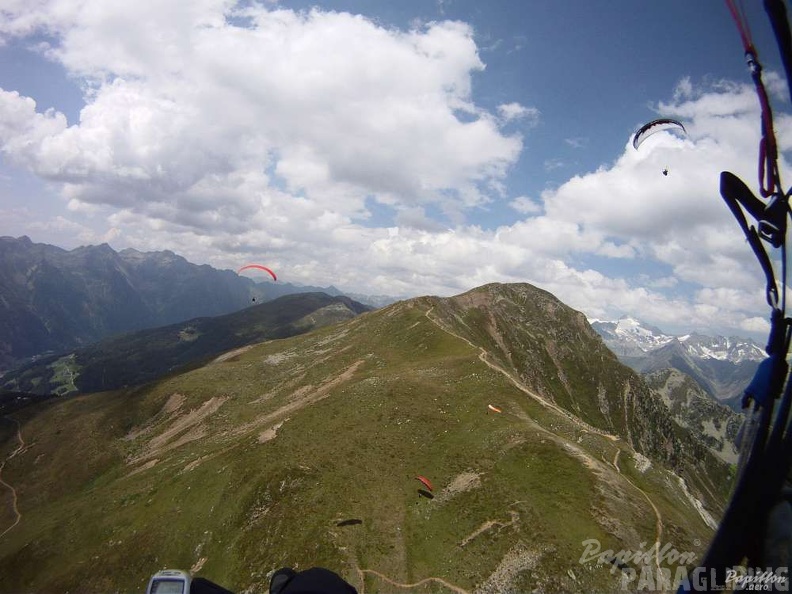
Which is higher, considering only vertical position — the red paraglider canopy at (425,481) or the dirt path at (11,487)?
the red paraglider canopy at (425,481)

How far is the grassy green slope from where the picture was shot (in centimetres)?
3491

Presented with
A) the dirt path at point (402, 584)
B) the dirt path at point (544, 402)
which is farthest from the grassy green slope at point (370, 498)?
the dirt path at point (544, 402)

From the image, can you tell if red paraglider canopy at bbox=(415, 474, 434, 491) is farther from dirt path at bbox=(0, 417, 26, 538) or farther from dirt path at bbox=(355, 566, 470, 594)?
dirt path at bbox=(0, 417, 26, 538)

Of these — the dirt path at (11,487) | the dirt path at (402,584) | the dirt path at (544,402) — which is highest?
the dirt path at (544,402)

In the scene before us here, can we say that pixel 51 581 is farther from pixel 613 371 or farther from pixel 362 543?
pixel 613 371

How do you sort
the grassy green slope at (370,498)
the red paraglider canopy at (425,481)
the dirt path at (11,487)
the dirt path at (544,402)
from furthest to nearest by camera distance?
the dirt path at (11,487), the dirt path at (544,402), the red paraglider canopy at (425,481), the grassy green slope at (370,498)

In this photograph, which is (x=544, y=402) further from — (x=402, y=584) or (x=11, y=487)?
(x=11, y=487)

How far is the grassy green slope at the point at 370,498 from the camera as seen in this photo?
34906 mm

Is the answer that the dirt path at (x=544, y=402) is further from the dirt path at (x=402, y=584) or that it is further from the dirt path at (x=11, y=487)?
the dirt path at (x=11, y=487)

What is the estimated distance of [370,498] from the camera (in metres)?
45.1

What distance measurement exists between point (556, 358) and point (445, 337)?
105 metres

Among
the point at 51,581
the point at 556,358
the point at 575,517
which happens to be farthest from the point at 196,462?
the point at 556,358

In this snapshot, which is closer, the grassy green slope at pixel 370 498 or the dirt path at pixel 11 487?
the grassy green slope at pixel 370 498

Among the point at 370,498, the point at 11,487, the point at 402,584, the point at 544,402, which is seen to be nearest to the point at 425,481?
the point at 370,498
